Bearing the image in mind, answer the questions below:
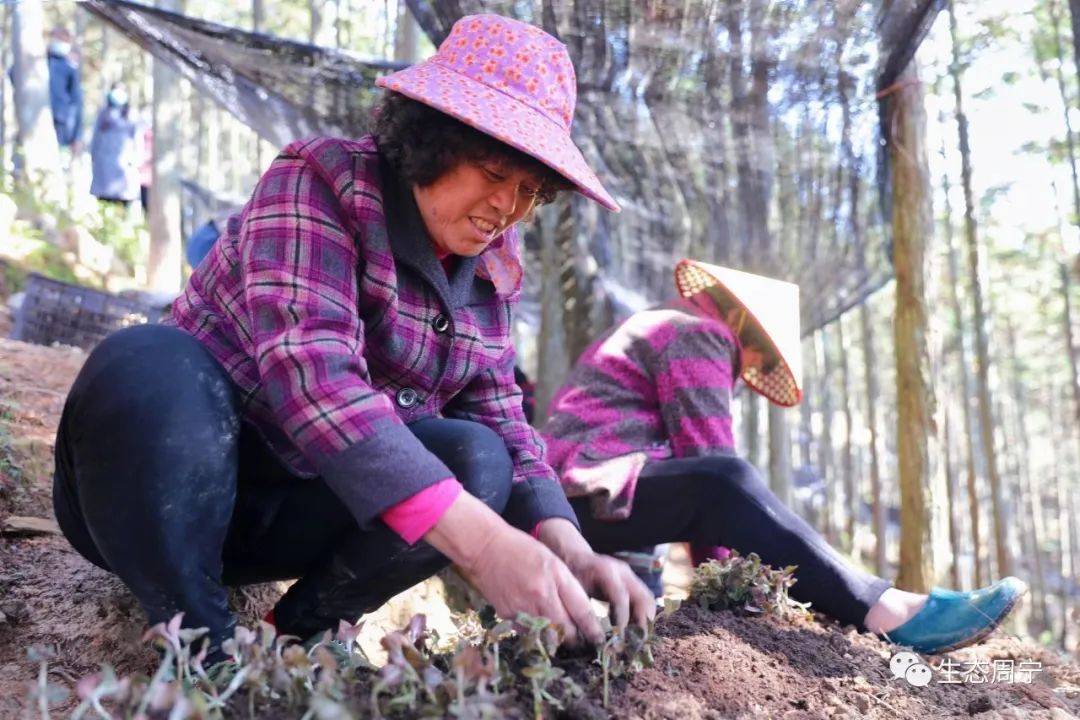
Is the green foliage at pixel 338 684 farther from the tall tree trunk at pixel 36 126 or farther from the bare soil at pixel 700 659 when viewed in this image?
the tall tree trunk at pixel 36 126

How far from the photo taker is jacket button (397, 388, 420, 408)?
1.78 meters

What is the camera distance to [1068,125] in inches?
245

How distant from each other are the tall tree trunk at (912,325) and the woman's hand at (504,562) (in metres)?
2.98

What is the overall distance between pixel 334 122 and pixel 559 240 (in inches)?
52.4

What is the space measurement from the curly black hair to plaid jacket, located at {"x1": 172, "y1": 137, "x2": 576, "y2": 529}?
0.17 feet

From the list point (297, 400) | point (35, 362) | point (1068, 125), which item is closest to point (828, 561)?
point (297, 400)

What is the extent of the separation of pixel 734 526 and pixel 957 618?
58 cm

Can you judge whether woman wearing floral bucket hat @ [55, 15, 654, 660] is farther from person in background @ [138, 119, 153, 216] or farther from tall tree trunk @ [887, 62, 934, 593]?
person in background @ [138, 119, 153, 216]

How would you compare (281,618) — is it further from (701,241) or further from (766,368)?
(701,241)

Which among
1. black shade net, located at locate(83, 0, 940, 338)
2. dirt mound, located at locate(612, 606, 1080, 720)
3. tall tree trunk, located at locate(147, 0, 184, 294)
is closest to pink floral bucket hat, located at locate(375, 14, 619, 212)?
dirt mound, located at locate(612, 606, 1080, 720)

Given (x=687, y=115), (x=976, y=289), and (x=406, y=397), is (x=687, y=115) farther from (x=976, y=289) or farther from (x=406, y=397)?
(x=976, y=289)

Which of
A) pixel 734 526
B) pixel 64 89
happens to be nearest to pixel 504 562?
pixel 734 526

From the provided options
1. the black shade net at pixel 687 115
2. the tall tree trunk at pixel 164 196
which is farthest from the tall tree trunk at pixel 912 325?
the tall tree trunk at pixel 164 196

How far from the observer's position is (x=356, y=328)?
150 centimetres
